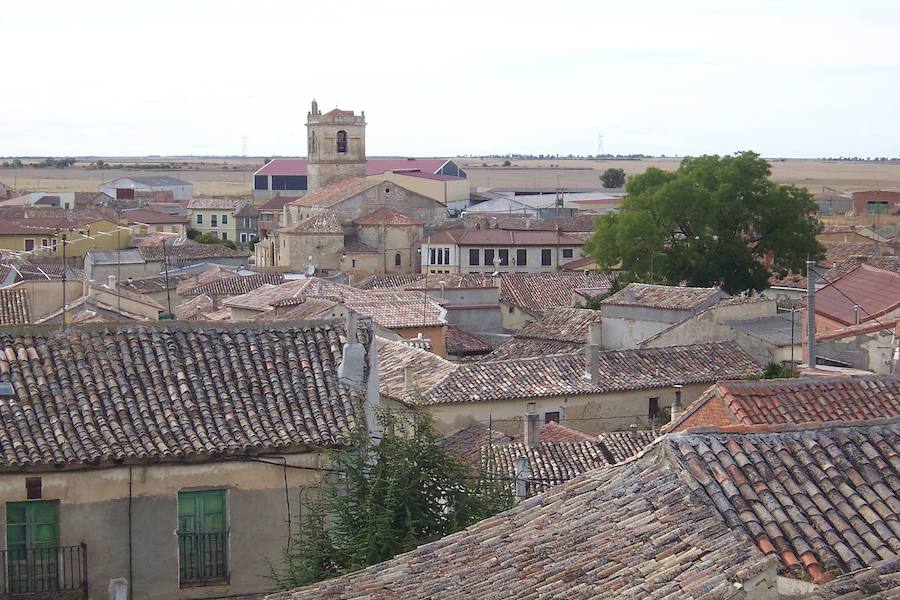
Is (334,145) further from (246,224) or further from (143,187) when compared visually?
(143,187)

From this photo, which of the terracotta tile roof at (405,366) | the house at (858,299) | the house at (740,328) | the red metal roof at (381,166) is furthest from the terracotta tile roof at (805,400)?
the red metal roof at (381,166)

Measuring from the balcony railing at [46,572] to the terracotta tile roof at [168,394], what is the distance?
89cm

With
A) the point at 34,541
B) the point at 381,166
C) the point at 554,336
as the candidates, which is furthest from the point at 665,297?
the point at 381,166

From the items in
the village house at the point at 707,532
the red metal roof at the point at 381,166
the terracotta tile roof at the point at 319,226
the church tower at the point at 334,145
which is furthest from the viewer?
the red metal roof at the point at 381,166

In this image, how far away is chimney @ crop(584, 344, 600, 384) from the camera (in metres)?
29.4

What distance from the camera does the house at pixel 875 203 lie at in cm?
11260

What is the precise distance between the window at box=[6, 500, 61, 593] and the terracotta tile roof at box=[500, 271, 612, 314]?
3353cm

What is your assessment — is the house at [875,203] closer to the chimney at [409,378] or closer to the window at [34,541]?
the chimney at [409,378]

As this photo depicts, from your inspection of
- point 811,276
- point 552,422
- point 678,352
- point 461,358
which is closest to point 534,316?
point 461,358

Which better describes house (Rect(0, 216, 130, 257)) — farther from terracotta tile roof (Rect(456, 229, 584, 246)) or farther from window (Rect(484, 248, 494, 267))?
window (Rect(484, 248, 494, 267))

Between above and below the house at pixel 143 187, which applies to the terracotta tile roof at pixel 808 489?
above

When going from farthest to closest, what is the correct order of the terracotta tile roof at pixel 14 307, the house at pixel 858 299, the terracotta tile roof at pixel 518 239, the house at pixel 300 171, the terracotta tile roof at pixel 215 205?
the house at pixel 300 171 < the terracotta tile roof at pixel 215 205 < the terracotta tile roof at pixel 518 239 < the terracotta tile roof at pixel 14 307 < the house at pixel 858 299

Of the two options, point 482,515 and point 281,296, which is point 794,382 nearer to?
point 482,515

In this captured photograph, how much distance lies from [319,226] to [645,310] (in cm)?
4011
